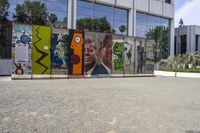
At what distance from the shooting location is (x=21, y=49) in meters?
20.9

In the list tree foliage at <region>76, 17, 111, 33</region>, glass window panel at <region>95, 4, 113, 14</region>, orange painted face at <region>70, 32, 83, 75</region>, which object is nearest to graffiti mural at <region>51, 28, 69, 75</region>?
orange painted face at <region>70, 32, 83, 75</region>

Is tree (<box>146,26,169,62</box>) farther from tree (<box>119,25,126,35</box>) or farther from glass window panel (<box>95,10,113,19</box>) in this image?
glass window panel (<box>95,10,113,19</box>)

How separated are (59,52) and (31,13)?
32.3ft

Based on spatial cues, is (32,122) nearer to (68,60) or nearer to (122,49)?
(68,60)

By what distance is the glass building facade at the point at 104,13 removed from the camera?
35312 mm

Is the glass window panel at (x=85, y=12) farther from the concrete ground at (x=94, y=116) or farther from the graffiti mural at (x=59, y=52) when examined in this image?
the concrete ground at (x=94, y=116)

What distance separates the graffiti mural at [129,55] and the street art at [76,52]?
17.9ft

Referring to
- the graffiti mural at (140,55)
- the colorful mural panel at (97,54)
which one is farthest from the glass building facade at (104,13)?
the colorful mural panel at (97,54)

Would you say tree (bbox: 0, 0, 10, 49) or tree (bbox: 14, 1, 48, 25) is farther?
tree (bbox: 14, 1, 48, 25)

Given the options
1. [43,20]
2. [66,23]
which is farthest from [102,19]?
[43,20]

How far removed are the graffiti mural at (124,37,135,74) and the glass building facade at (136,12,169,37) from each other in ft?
44.8

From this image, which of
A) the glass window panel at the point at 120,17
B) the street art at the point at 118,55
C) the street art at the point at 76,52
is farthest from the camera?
the glass window panel at the point at 120,17

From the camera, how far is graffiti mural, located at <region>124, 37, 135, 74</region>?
2791 cm

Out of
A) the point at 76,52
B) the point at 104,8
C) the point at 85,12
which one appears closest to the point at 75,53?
the point at 76,52
